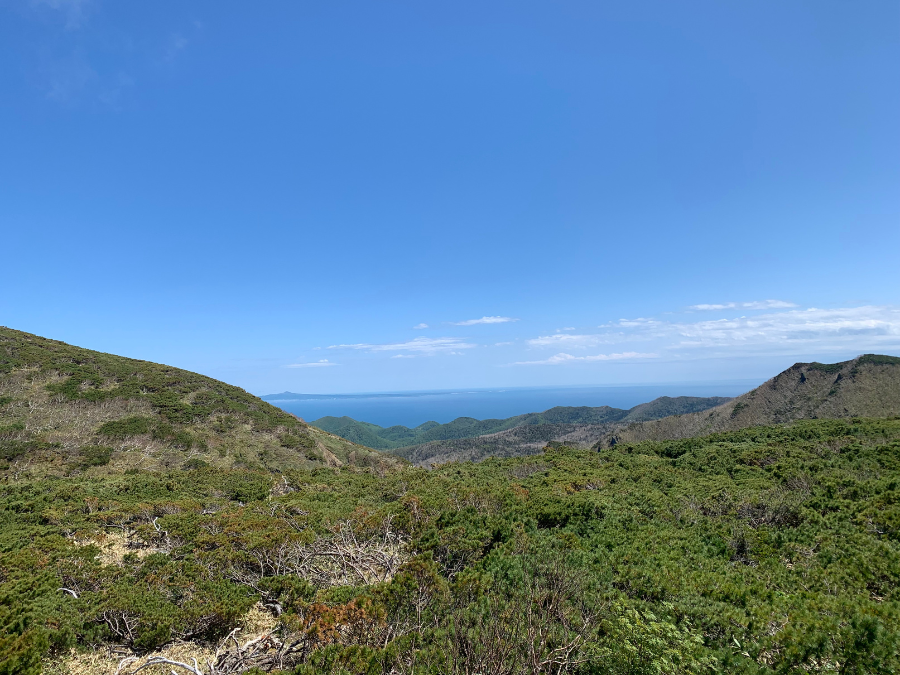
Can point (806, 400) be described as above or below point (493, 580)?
below

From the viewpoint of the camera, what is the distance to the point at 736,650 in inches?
188

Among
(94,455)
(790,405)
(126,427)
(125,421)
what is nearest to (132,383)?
(125,421)

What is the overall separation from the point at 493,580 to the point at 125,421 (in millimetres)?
42339

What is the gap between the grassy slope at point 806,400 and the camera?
64.0m

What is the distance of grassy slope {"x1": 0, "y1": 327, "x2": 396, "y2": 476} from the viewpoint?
28213 mm

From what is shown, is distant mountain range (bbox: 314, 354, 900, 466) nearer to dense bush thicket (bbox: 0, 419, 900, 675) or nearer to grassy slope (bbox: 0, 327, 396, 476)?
grassy slope (bbox: 0, 327, 396, 476)

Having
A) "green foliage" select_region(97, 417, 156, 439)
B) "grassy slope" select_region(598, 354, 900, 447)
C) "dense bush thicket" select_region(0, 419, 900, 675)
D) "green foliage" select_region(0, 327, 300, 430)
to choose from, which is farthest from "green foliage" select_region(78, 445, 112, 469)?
"grassy slope" select_region(598, 354, 900, 447)

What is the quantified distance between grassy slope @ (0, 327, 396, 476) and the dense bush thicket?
1416cm

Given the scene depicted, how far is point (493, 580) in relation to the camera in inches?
284

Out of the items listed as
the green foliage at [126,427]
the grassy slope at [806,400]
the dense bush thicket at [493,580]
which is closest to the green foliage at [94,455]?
→ the green foliage at [126,427]

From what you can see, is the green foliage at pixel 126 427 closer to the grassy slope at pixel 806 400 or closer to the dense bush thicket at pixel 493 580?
the dense bush thicket at pixel 493 580

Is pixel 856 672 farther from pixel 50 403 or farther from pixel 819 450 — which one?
pixel 50 403

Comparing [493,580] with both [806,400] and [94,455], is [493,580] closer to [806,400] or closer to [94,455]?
[94,455]

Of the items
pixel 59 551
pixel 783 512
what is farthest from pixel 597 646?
pixel 59 551
